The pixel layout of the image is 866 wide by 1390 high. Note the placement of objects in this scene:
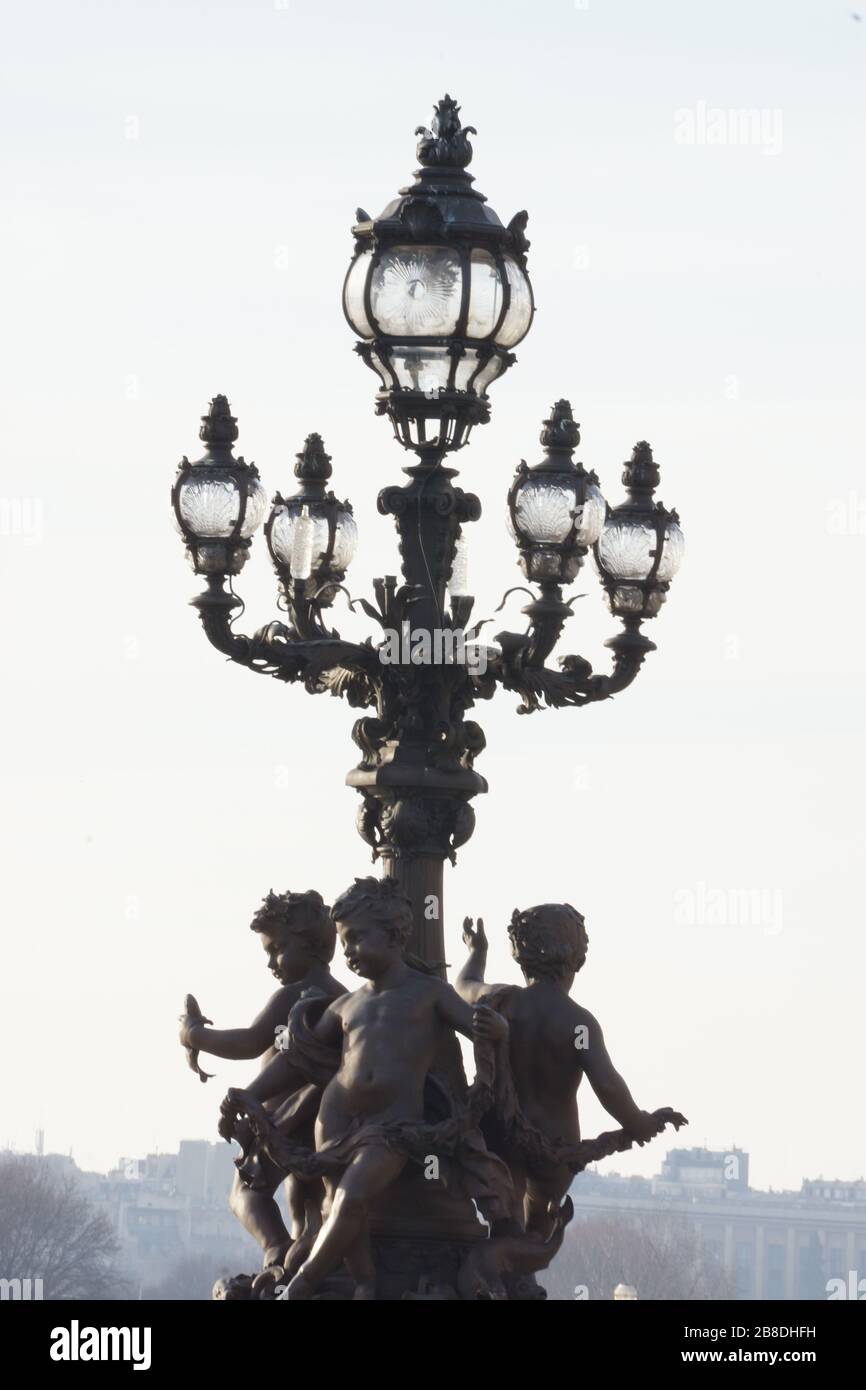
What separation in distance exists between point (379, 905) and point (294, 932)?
2.99ft

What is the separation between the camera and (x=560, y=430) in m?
20.8

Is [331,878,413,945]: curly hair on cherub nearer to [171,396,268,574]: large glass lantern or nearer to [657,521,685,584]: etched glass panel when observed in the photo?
[171,396,268,574]: large glass lantern

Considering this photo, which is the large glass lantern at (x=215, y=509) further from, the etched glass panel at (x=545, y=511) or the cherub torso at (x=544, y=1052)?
the cherub torso at (x=544, y=1052)

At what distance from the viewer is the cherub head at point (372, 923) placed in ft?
63.0

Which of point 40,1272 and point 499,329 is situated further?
point 40,1272

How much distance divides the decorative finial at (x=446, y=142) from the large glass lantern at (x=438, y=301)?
55 millimetres

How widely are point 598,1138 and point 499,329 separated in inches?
134

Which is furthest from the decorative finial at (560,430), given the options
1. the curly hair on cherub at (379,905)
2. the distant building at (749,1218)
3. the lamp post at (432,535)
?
the distant building at (749,1218)

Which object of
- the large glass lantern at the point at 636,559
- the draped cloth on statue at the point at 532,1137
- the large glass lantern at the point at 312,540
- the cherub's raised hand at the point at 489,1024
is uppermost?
the large glass lantern at the point at 312,540

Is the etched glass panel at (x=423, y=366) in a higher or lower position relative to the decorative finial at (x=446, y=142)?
lower

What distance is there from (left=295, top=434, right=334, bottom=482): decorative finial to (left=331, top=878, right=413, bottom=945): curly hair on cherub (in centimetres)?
387

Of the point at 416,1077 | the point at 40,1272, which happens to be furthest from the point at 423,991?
the point at 40,1272
